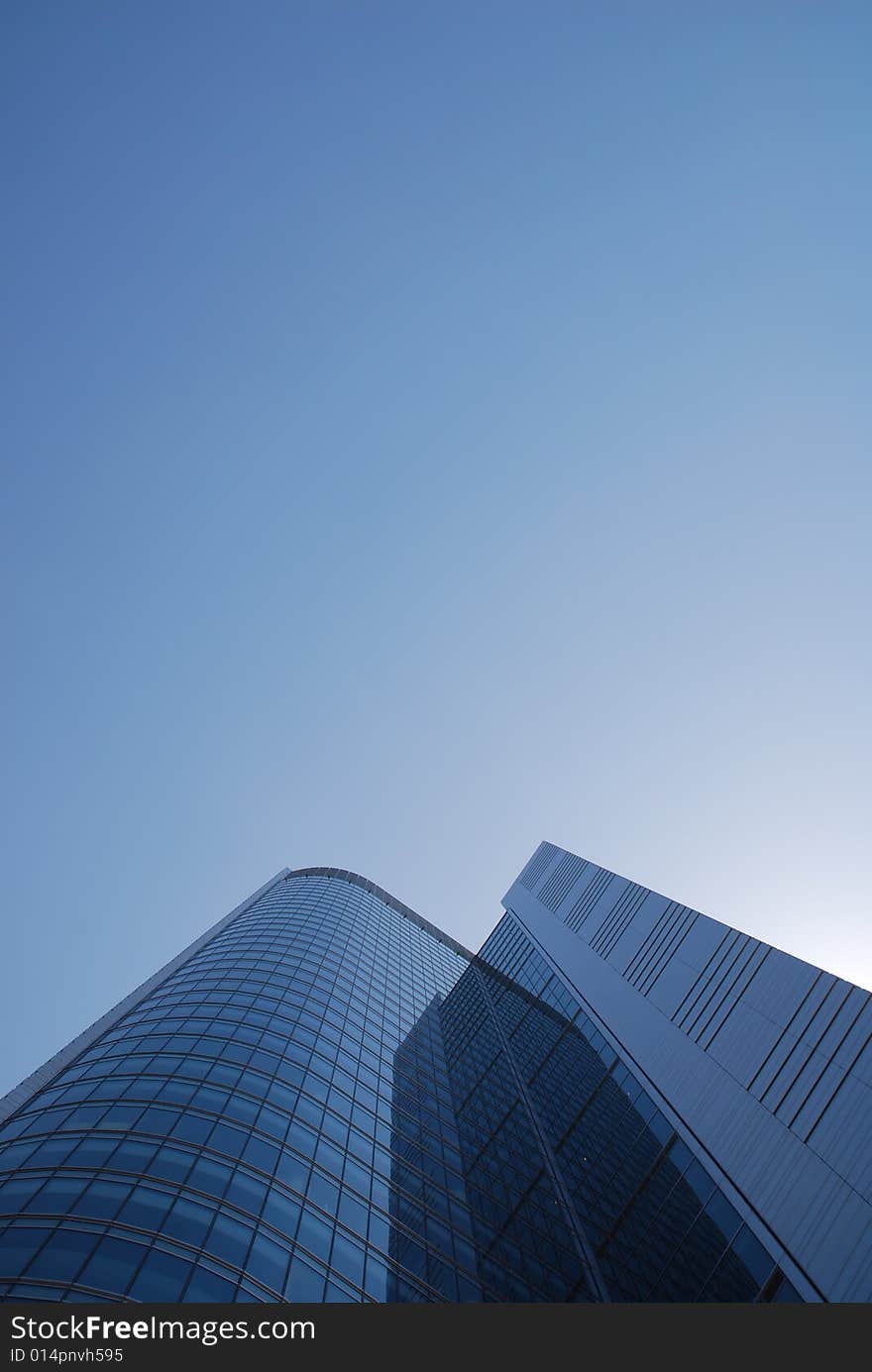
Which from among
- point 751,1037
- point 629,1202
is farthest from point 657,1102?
point 751,1037

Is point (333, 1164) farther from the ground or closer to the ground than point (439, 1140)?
farther from the ground

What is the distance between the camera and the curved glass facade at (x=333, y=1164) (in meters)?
14.1

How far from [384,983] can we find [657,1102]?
52.1 ft

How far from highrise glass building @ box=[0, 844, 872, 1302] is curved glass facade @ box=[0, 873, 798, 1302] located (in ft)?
0.28

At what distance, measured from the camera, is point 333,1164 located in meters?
19.3

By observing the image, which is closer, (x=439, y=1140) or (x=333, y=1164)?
(x=333, y=1164)

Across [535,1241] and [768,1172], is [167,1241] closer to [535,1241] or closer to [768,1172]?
[535,1241]

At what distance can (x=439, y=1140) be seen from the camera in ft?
85.8

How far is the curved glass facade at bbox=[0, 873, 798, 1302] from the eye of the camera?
14.1m

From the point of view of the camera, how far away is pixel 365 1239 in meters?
17.1

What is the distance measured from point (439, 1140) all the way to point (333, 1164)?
849cm

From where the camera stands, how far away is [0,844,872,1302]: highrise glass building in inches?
583

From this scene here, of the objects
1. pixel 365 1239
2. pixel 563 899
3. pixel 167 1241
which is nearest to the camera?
pixel 167 1241

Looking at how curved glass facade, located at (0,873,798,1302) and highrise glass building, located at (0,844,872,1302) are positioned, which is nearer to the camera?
curved glass facade, located at (0,873,798,1302)
